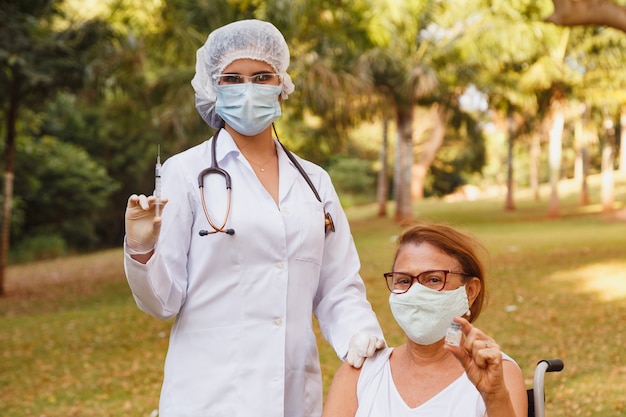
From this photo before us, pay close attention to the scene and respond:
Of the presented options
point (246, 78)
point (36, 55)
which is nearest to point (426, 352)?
point (246, 78)

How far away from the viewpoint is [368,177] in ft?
Result: 129

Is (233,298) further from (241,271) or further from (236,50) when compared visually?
(236,50)

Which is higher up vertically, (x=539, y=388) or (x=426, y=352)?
(x=426, y=352)

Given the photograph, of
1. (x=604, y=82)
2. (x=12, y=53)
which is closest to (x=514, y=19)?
(x=604, y=82)

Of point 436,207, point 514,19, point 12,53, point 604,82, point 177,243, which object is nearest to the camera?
point 177,243

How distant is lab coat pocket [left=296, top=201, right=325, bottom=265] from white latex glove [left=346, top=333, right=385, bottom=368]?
289mm

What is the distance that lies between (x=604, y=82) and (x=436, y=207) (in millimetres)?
8826

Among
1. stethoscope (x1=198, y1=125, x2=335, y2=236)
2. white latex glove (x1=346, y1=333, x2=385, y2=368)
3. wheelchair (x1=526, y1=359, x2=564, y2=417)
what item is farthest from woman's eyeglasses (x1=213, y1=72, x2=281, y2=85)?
wheelchair (x1=526, y1=359, x2=564, y2=417)

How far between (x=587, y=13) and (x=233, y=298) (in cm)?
741

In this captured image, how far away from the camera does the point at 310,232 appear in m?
2.59

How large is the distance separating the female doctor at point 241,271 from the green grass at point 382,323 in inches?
25.5

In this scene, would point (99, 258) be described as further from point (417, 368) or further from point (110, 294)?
point (417, 368)

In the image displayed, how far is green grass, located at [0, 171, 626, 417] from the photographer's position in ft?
22.5

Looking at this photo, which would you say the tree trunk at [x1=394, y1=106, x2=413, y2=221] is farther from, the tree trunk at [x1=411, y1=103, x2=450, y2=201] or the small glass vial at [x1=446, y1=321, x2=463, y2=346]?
the small glass vial at [x1=446, y1=321, x2=463, y2=346]
